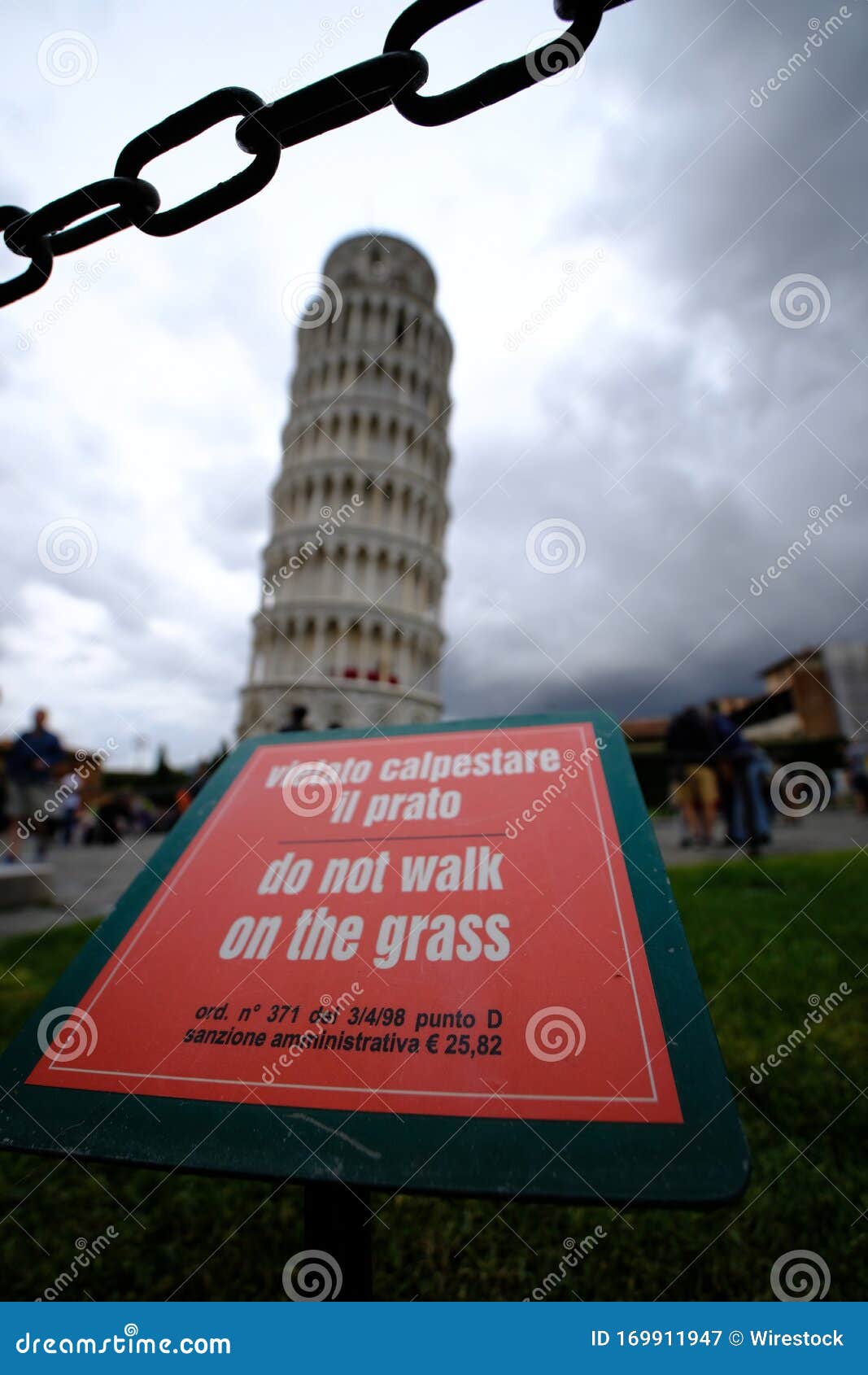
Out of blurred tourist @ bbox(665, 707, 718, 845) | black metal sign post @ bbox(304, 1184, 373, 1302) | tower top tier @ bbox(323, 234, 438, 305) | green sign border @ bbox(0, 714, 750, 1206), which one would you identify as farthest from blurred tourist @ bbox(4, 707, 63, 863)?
tower top tier @ bbox(323, 234, 438, 305)

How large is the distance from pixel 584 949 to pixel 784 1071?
6.95 ft

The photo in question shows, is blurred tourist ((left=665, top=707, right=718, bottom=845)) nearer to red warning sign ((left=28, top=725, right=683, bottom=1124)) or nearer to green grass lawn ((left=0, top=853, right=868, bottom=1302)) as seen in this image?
green grass lawn ((left=0, top=853, right=868, bottom=1302))

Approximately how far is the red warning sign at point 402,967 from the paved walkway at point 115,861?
263 centimetres

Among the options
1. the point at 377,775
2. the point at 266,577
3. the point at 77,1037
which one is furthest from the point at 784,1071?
the point at 266,577

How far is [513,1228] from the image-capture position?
6.08ft

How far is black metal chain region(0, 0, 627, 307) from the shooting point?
0.71 meters

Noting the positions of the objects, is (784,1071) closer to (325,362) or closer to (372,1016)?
(372,1016)

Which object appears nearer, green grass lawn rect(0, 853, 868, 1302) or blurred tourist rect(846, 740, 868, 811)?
green grass lawn rect(0, 853, 868, 1302)

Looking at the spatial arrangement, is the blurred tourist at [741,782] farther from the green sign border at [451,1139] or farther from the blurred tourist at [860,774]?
the green sign border at [451,1139]

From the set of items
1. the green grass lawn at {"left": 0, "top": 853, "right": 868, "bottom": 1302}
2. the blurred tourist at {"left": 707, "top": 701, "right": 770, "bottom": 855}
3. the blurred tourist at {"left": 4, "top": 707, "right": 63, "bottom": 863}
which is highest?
the blurred tourist at {"left": 707, "top": 701, "right": 770, "bottom": 855}

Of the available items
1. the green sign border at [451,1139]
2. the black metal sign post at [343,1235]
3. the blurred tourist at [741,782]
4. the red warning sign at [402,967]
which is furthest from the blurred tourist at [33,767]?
the blurred tourist at [741,782]

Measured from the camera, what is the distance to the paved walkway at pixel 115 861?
6.02m

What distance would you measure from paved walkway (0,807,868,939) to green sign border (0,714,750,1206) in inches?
110

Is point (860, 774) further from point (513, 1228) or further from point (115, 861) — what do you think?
point (115, 861)
